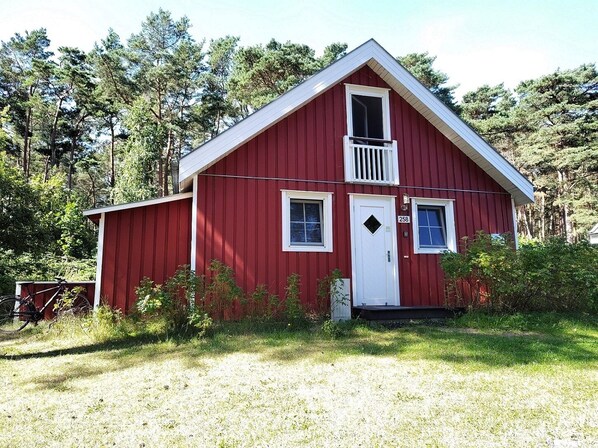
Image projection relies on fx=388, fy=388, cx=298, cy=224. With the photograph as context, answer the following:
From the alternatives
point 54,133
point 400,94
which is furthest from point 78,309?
point 54,133

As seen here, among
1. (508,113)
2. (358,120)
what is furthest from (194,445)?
(508,113)

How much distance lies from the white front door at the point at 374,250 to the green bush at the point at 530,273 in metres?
1.19

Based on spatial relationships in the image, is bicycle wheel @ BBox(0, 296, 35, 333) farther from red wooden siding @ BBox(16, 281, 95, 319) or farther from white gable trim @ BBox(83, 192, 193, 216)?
white gable trim @ BBox(83, 192, 193, 216)

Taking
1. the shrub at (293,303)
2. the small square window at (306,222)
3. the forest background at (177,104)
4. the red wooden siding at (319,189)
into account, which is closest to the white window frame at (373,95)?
the red wooden siding at (319,189)

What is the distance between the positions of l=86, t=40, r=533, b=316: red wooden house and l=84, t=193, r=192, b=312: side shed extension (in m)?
0.02

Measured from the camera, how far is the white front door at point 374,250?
25.2 ft

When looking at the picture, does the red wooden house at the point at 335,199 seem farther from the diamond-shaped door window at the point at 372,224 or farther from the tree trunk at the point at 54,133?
the tree trunk at the point at 54,133

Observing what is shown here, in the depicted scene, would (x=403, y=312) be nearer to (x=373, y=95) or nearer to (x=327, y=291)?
(x=327, y=291)

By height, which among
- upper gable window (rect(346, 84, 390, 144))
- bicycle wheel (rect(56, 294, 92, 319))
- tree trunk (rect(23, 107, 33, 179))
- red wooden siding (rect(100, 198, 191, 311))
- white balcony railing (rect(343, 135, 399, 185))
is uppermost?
tree trunk (rect(23, 107, 33, 179))

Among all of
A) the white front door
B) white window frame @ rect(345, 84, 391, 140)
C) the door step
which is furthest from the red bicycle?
white window frame @ rect(345, 84, 391, 140)

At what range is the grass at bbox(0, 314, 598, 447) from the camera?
8.51 feet

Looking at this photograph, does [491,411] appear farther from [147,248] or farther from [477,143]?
[477,143]

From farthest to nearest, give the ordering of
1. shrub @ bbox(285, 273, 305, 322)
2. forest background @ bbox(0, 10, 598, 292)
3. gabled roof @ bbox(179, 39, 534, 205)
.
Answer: forest background @ bbox(0, 10, 598, 292)
gabled roof @ bbox(179, 39, 534, 205)
shrub @ bbox(285, 273, 305, 322)

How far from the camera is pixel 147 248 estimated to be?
709cm
